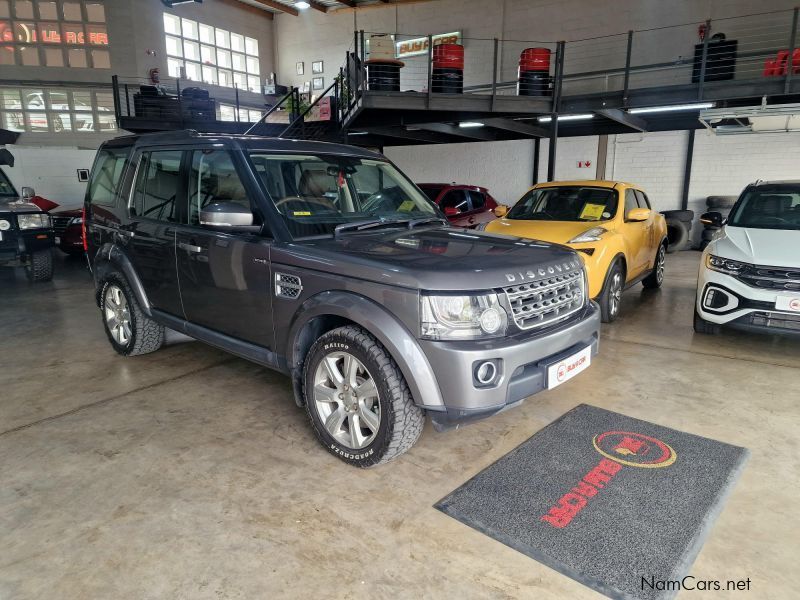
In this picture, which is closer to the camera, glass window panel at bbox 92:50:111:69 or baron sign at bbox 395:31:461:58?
baron sign at bbox 395:31:461:58

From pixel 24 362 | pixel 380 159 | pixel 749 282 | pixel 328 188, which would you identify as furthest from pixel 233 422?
pixel 749 282

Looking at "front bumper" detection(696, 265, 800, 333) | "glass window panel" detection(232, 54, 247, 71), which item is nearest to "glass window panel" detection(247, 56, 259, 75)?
"glass window panel" detection(232, 54, 247, 71)

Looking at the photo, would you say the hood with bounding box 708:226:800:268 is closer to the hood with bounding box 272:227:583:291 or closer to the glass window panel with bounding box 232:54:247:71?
the hood with bounding box 272:227:583:291

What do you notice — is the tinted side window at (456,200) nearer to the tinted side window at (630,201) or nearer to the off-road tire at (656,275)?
the off-road tire at (656,275)

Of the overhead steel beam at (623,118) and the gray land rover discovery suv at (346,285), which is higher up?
the overhead steel beam at (623,118)

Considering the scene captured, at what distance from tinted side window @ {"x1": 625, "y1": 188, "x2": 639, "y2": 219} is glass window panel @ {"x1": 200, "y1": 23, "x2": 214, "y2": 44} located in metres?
16.9

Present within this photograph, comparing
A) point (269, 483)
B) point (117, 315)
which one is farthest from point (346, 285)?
point (117, 315)

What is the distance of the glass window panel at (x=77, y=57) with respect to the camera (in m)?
15.8

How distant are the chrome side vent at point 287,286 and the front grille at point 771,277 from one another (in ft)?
12.2

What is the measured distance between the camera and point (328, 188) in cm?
331

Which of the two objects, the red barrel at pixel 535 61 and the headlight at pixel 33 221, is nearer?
the headlight at pixel 33 221

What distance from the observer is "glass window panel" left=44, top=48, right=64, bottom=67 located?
51.3ft

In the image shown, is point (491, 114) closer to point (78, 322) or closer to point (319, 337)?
point (78, 322)

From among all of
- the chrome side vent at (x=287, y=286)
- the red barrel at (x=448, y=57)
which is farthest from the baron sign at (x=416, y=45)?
the chrome side vent at (x=287, y=286)
